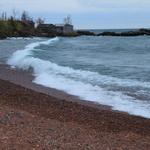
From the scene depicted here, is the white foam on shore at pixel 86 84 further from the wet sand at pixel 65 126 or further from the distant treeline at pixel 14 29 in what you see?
the distant treeline at pixel 14 29

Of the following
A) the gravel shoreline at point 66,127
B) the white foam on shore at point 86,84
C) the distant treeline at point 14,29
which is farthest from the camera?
the distant treeline at point 14,29

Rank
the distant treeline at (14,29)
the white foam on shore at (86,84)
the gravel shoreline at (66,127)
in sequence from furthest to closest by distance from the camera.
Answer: the distant treeline at (14,29) → the white foam on shore at (86,84) → the gravel shoreline at (66,127)

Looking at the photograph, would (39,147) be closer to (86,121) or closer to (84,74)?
(86,121)

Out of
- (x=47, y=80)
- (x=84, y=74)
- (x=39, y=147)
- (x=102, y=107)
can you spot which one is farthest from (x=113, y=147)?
(x=84, y=74)

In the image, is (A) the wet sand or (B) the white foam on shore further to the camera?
(B) the white foam on shore

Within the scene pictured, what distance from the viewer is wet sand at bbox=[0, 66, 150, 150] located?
7344 millimetres

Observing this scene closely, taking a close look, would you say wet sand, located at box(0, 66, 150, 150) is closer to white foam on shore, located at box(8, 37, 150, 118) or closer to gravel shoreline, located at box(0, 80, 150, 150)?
gravel shoreline, located at box(0, 80, 150, 150)

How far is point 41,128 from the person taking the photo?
833cm

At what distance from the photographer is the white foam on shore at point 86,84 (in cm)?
1252

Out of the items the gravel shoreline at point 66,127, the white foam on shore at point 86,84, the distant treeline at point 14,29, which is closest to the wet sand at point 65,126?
the gravel shoreline at point 66,127

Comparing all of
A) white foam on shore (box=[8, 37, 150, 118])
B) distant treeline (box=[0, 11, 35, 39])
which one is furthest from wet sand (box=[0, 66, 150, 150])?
distant treeline (box=[0, 11, 35, 39])

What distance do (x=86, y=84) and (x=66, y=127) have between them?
8.04 metres

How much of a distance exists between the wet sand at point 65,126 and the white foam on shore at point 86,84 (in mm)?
652

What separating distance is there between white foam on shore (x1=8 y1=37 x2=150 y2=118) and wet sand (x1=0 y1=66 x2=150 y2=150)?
25.7 inches
